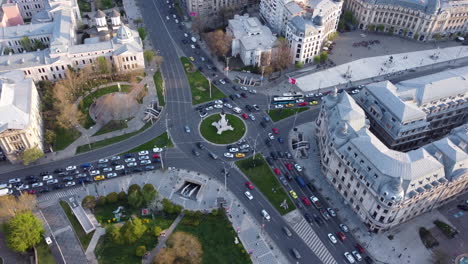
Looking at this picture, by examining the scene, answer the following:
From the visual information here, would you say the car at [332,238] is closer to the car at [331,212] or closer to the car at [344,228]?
the car at [344,228]

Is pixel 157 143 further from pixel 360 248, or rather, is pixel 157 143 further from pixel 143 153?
pixel 360 248

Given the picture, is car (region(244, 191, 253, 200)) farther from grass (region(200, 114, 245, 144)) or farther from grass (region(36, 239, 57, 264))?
grass (region(36, 239, 57, 264))

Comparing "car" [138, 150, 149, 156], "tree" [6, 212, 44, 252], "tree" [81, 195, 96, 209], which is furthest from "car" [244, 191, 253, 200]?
"tree" [6, 212, 44, 252]

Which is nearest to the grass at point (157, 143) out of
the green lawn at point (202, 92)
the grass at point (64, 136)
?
the grass at point (64, 136)

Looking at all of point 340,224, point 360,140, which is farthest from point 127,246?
Answer: point 360,140

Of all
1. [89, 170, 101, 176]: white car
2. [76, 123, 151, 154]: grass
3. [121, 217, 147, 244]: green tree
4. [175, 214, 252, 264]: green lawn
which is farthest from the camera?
[76, 123, 151, 154]: grass

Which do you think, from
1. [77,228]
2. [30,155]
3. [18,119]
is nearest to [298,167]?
[77,228]
